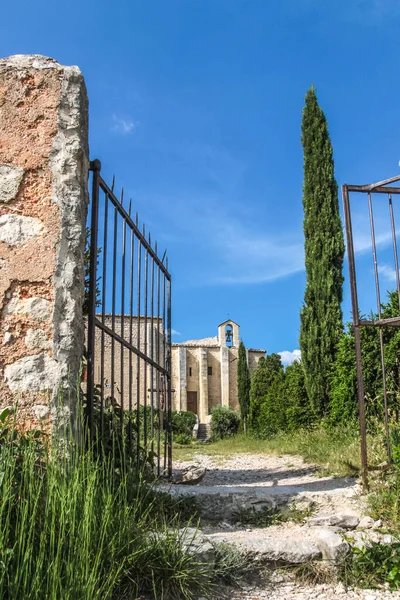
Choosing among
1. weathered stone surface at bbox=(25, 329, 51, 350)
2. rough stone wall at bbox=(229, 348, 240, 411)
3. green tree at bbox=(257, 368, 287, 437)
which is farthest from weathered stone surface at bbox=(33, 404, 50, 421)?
rough stone wall at bbox=(229, 348, 240, 411)

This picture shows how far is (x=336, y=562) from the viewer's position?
10.8ft

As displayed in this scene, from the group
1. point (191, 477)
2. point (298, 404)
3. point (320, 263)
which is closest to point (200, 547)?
point (191, 477)

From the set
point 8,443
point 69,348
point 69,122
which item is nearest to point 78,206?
point 69,122

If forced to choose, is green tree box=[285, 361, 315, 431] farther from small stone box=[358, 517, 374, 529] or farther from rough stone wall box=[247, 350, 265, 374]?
rough stone wall box=[247, 350, 265, 374]

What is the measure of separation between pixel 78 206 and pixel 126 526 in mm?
1912

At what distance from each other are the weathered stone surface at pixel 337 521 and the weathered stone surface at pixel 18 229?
9.01ft

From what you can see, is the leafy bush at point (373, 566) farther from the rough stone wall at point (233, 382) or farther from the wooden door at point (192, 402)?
the wooden door at point (192, 402)

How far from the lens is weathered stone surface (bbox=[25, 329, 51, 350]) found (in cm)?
329

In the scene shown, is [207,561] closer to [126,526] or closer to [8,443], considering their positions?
[126,526]

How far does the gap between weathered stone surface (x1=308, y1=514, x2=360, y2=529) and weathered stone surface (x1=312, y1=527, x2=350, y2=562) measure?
0.42 metres

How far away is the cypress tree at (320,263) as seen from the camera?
Result: 11.8 metres

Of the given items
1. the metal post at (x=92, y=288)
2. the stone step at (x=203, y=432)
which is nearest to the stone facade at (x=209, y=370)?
the stone step at (x=203, y=432)

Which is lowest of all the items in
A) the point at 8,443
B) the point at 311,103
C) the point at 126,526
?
the point at 126,526

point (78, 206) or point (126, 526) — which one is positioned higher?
point (78, 206)
